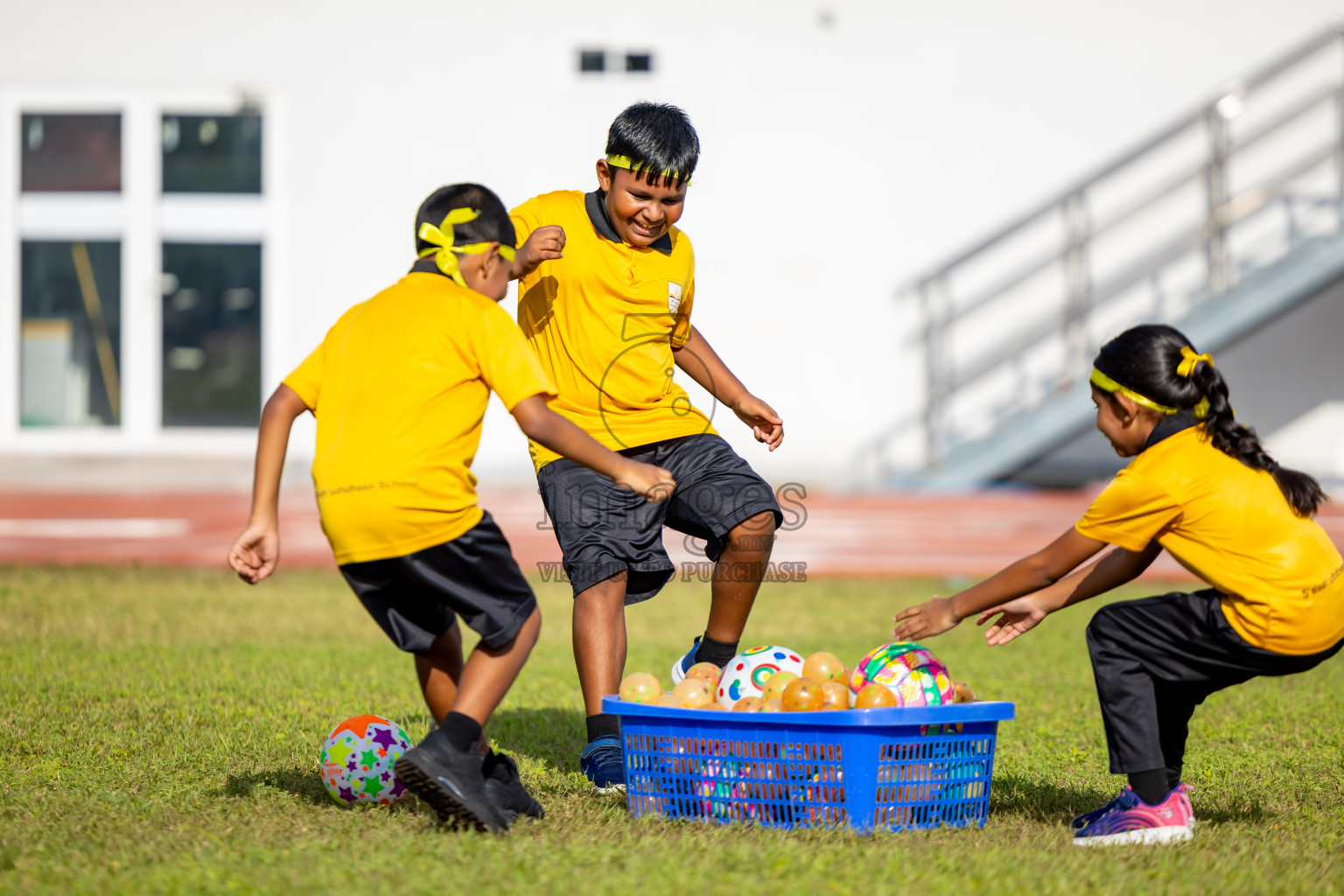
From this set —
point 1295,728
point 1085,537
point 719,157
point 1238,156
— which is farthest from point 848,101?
point 1085,537

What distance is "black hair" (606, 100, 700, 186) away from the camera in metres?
4.46

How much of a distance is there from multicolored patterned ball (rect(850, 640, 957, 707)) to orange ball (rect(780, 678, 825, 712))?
146 mm

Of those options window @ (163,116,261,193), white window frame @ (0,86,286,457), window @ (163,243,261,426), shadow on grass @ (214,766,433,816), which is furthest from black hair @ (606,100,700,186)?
window @ (163,116,261,193)

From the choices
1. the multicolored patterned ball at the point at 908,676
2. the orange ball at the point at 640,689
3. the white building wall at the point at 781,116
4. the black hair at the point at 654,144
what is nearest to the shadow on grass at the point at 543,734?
the orange ball at the point at 640,689

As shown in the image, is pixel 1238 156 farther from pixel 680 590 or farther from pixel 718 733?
pixel 718 733

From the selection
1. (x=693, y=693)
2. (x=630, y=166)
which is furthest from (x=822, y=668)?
(x=630, y=166)

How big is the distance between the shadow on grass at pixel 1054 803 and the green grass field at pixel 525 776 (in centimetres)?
1

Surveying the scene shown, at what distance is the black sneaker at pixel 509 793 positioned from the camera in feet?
12.0

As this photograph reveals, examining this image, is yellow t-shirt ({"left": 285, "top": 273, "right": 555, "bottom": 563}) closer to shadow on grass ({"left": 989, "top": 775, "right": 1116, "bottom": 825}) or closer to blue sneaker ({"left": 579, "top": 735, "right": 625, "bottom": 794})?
blue sneaker ({"left": 579, "top": 735, "right": 625, "bottom": 794})

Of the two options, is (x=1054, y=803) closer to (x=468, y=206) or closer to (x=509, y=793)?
(x=509, y=793)

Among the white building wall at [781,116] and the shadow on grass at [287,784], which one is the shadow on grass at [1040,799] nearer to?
the shadow on grass at [287,784]

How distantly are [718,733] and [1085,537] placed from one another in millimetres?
1123

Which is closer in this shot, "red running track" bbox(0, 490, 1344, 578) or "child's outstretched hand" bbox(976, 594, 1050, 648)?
"child's outstretched hand" bbox(976, 594, 1050, 648)

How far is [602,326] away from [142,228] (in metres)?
14.1
